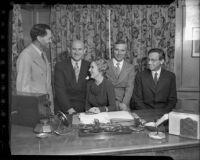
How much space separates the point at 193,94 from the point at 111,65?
1.23 metres

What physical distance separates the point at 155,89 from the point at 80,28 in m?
1.23

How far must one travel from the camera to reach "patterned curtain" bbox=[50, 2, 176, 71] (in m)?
2.99

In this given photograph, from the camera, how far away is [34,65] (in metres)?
2.01

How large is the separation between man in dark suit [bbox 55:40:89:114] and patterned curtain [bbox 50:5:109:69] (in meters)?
0.77

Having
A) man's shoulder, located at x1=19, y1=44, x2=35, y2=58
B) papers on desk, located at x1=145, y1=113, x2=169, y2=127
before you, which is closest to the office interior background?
man's shoulder, located at x1=19, y1=44, x2=35, y2=58

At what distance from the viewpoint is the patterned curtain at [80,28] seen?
2.98 m

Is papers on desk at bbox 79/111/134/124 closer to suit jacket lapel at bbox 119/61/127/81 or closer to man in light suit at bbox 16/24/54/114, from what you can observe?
man in light suit at bbox 16/24/54/114

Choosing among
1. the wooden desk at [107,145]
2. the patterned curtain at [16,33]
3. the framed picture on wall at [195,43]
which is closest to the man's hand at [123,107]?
the wooden desk at [107,145]

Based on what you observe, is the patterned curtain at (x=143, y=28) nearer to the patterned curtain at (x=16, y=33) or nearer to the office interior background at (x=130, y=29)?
the office interior background at (x=130, y=29)

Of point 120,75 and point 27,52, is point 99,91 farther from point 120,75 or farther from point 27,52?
point 27,52

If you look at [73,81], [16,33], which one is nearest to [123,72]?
[73,81]
